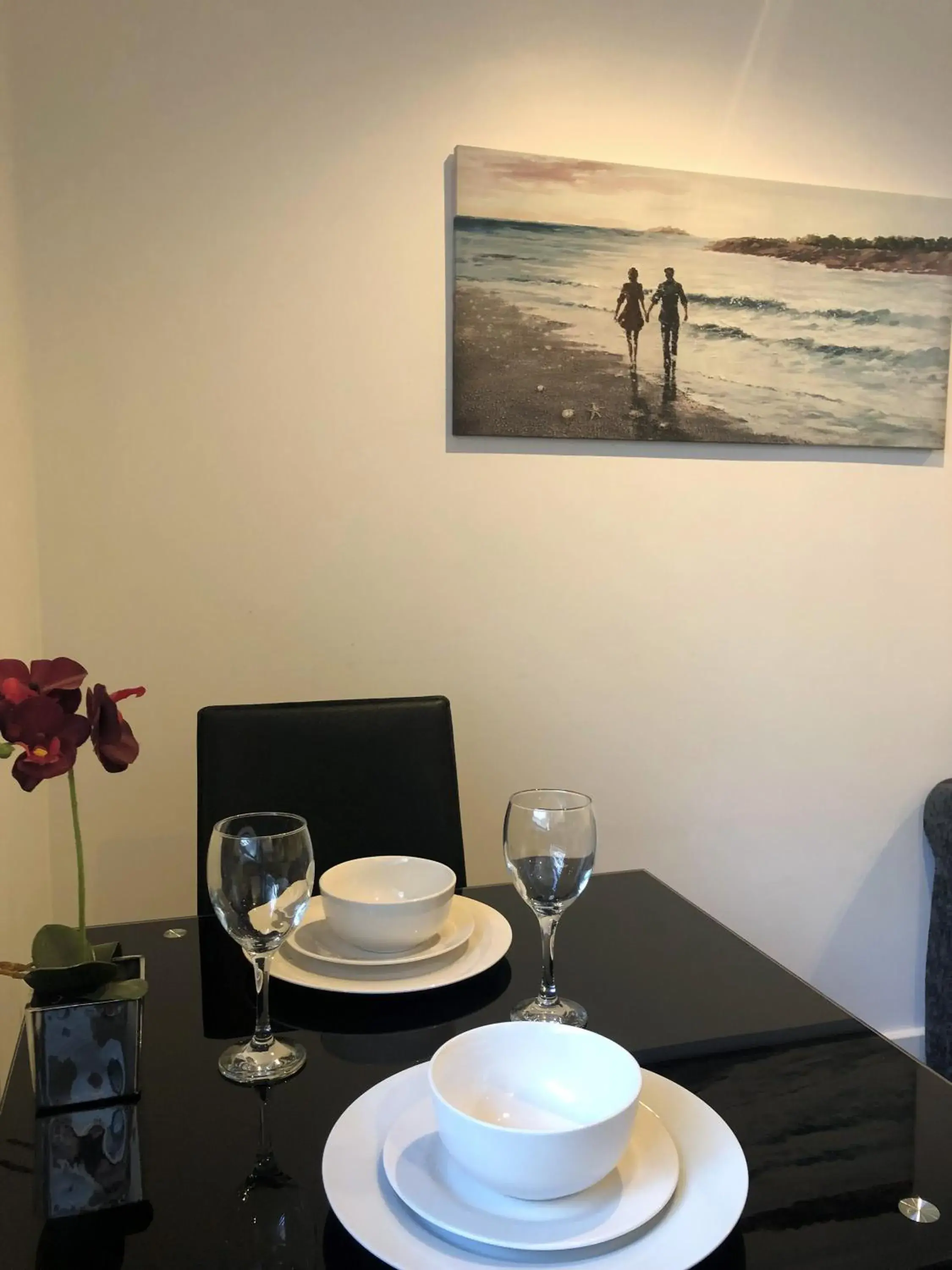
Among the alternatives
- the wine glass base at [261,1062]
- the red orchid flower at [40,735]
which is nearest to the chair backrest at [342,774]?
the wine glass base at [261,1062]

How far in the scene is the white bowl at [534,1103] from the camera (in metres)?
0.59

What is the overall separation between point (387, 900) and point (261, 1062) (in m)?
0.29

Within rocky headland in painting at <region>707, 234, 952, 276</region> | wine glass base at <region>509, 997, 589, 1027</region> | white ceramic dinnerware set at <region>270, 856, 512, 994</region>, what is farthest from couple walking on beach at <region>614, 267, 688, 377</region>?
wine glass base at <region>509, 997, 589, 1027</region>

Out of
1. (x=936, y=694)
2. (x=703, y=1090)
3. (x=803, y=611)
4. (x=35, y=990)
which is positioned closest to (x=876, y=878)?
(x=936, y=694)

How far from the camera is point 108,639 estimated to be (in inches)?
68.0

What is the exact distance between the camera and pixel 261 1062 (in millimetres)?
840

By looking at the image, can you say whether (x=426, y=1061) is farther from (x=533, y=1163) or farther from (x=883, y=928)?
(x=883, y=928)

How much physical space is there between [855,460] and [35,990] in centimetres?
185

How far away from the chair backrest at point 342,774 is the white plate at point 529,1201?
2.40 ft

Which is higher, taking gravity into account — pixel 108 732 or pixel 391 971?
pixel 108 732

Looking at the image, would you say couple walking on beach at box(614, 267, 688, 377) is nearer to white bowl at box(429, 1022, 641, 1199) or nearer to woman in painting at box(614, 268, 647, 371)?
woman in painting at box(614, 268, 647, 371)

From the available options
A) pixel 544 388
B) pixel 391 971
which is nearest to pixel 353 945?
pixel 391 971

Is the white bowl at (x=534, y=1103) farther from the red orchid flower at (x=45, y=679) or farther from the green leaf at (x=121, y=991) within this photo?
the red orchid flower at (x=45, y=679)

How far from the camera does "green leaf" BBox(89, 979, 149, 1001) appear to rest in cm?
79
